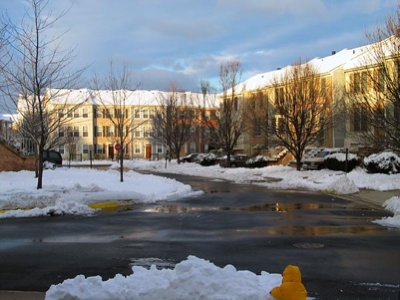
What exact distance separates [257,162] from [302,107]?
12471 mm

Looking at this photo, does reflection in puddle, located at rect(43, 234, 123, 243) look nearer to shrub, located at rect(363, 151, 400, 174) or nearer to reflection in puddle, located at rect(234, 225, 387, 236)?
reflection in puddle, located at rect(234, 225, 387, 236)

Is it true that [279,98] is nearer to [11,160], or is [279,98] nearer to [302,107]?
[302,107]

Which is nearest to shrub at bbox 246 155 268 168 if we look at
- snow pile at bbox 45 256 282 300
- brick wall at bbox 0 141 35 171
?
brick wall at bbox 0 141 35 171

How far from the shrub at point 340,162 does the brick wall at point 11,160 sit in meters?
20.7

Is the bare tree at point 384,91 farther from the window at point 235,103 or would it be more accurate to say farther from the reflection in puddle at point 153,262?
the window at point 235,103

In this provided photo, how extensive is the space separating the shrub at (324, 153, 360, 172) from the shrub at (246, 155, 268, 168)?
11312 millimetres

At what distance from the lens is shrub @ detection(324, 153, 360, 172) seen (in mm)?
31484

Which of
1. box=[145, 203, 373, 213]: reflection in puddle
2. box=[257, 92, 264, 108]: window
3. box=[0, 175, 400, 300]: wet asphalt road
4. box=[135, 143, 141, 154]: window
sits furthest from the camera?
box=[135, 143, 141, 154]: window

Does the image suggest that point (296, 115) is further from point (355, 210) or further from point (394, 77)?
point (355, 210)

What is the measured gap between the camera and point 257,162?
Result: 44219mm

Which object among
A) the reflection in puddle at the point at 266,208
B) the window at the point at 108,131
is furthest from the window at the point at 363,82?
the window at the point at 108,131

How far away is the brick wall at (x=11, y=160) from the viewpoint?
85.8ft

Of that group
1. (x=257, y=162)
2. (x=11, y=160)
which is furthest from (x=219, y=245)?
(x=257, y=162)

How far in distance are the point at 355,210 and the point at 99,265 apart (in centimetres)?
1056
